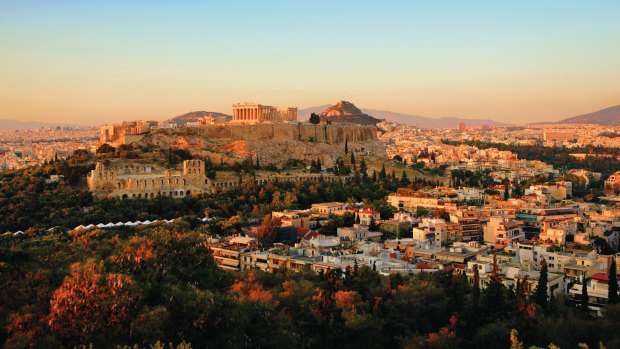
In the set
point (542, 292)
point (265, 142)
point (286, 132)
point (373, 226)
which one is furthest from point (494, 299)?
point (286, 132)

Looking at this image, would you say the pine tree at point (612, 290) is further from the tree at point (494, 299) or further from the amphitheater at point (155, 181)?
the amphitheater at point (155, 181)

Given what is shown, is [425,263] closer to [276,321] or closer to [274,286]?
[274,286]

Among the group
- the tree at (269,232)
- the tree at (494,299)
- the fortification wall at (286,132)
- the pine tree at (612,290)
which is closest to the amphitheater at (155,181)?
the fortification wall at (286,132)

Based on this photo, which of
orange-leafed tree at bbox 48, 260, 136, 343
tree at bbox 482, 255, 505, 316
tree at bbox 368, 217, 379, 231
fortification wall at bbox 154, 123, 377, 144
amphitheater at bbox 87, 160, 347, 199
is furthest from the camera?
fortification wall at bbox 154, 123, 377, 144

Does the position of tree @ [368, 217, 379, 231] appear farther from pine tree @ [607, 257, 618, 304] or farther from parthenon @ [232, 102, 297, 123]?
parthenon @ [232, 102, 297, 123]

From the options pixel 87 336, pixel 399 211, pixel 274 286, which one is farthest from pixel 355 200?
pixel 87 336

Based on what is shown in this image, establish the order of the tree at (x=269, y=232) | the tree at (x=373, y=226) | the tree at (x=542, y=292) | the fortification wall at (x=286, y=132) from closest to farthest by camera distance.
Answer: the tree at (x=542, y=292) < the tree at (x=269, y=232) < the tree at (x=373, y=226) < the fortification wall at (x=286, y=132)

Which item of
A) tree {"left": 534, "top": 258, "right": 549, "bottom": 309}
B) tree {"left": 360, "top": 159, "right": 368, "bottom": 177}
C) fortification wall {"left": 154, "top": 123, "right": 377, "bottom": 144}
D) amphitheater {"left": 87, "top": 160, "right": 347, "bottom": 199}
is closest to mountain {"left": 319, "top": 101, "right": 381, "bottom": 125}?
fortification wall {"left": 154, "top": 123, "right": 377, "bottom": 144}

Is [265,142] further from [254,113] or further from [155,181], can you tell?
[155,181]

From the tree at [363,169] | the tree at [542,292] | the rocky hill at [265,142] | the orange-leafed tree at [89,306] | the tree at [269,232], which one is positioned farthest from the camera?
the tree at [363,169]
